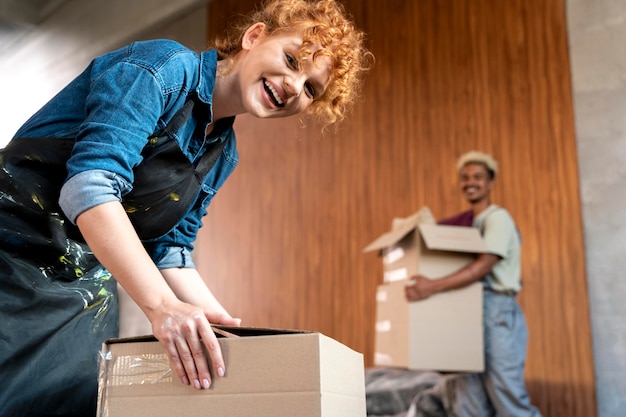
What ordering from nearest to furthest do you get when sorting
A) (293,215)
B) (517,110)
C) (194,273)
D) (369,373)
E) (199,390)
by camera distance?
(199,390) → (194,273) → (369,373) → (517,110) → (293,215)

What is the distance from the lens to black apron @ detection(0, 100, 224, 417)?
93cm

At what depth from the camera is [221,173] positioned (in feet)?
3.92

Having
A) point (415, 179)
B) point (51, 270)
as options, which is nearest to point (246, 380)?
point (51, 270)

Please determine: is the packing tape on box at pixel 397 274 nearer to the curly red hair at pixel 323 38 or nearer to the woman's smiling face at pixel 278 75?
the curly red hair at pixel 323 38

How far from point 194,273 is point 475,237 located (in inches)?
84.2

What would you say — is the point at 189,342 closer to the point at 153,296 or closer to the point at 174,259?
the point at 153,296

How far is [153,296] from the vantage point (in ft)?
2.59

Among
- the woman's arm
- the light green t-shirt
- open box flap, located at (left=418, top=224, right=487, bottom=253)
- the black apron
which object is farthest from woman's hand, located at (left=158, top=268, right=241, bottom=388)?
the light green t-shirt

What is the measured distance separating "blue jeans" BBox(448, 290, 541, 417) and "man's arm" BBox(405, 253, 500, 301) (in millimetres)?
164

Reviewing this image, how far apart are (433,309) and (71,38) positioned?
529 cm

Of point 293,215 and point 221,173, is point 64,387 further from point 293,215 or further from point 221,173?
point 293,215

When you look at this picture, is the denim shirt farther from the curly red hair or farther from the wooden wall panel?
the wooden wall panel

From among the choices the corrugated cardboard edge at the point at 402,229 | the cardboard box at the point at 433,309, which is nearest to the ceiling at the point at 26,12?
the corrugated cardboard edge at the point at 402,229

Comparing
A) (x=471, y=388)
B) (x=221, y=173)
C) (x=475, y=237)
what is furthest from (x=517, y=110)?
(x=221, y=173)
